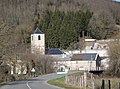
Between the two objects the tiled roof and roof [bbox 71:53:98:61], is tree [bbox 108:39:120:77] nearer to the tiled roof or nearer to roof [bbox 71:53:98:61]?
roof [bbox 71:53:98:61]

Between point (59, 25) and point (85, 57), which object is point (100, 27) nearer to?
point (59, 25)

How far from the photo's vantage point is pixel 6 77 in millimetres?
57531

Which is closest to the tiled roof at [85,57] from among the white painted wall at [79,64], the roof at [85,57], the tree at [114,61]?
the roof at [85,57]

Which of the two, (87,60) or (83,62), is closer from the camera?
(83,62)

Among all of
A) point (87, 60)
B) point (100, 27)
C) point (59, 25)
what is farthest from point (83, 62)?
point (100, 27)

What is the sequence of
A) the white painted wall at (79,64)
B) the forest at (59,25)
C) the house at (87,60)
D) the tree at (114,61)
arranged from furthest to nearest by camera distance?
the forest at (59,25)
the house at (87,60)
the white painted wall at (79,64)
the tree at (114,61)

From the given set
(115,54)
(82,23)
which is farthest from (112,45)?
(82,23)

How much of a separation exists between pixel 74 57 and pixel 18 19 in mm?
52795

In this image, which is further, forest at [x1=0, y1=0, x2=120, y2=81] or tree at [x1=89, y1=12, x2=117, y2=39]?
tree at [x1=89, y1=12, x2=117, y2=39]

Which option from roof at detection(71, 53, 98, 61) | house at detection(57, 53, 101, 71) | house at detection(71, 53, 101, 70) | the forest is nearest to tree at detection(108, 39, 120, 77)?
house at detection(57, 53, 101, 71)

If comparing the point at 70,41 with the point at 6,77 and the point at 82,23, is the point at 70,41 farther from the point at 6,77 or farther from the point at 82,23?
the point at 6,77

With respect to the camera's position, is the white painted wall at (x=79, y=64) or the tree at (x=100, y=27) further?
the tree at (x=100, y=27)

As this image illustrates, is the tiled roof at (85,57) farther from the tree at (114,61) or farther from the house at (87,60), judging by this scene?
the tree at (114,61)

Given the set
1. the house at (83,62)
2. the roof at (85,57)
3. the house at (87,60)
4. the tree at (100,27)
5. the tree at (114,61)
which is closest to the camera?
the tree at (114,61)
